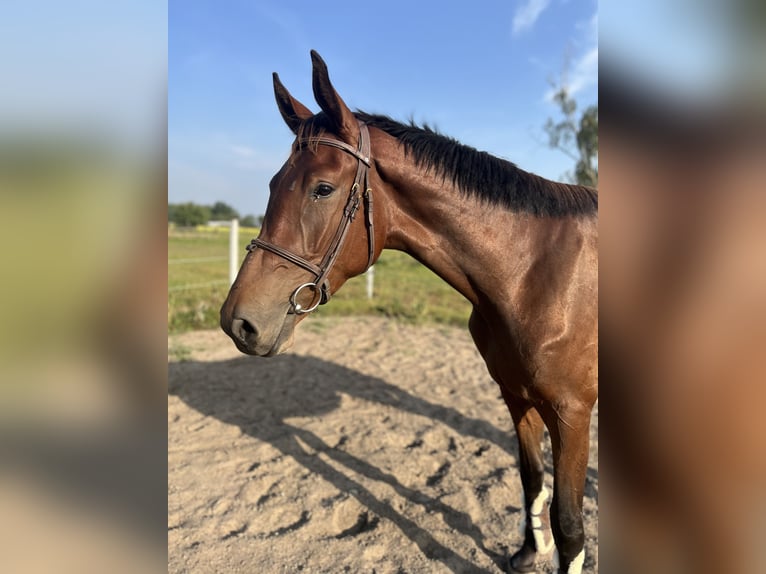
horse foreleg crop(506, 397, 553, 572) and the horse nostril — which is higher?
the horse nostril

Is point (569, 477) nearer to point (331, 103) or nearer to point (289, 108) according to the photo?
point (331, 103)

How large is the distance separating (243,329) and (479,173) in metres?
1.16

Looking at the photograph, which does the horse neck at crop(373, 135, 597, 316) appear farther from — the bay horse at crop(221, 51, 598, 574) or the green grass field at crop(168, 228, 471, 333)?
the green grass field at crop(168, 228, 471, 333)

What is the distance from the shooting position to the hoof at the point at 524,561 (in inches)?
95.0

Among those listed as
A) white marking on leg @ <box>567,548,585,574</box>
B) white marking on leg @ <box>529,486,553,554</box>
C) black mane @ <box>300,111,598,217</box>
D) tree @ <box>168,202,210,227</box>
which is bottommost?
white marking on leg @ <box>529,486,553,554</box>

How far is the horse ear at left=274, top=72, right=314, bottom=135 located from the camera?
2.03 m

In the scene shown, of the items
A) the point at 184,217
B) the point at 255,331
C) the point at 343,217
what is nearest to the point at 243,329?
the point at 255,331

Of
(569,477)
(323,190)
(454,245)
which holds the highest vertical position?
(323,190)

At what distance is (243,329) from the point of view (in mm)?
1648

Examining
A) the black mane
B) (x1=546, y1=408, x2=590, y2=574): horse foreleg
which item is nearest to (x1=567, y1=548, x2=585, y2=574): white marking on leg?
(x1=546, y1=408, x2=590, y2=574): horse foreleg

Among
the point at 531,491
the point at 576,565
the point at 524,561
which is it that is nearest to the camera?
the point at 576,565

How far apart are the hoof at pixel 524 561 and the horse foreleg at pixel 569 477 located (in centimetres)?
49

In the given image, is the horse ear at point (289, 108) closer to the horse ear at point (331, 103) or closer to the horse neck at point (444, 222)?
the horse ear at point (331, 103)

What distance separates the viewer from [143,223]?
0.73 metres
